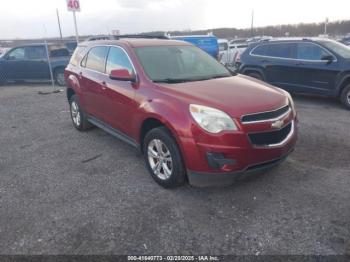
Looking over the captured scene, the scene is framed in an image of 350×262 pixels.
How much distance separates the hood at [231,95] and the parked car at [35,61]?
1001cm

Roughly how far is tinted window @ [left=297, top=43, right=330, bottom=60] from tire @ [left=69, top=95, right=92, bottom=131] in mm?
5685

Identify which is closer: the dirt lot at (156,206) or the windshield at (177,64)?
the dirt lot at (156,206)

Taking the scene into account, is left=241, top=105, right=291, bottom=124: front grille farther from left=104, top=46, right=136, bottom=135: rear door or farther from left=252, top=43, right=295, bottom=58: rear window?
left=252, top=43, right=295, bottom=58: rear window

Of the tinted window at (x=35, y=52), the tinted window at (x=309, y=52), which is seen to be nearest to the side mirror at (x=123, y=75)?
the tinted window at (x=309, y=52)

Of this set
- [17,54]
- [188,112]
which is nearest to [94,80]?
[188,112]

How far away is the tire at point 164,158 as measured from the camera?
341 cm

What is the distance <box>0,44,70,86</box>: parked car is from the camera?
40.7 feet

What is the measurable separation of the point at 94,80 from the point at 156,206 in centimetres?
252

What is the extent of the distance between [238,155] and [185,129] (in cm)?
61

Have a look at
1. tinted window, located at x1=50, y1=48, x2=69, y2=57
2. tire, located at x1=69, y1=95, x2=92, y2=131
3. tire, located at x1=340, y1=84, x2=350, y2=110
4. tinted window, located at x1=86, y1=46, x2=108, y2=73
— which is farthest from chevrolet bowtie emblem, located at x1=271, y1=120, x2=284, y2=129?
tinted window, located at x1=50, y1=48, x2=69, y2=57

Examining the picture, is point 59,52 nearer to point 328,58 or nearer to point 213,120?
point 328,58

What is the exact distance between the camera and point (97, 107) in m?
5.03

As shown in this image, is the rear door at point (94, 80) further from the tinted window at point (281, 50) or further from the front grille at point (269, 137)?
the tinted window at point (281, 50)

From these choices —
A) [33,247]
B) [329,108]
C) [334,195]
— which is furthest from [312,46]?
[33,247]
